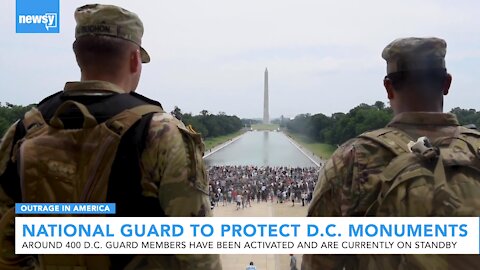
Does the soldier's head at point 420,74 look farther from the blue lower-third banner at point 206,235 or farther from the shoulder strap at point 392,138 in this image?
the blue lower-third banner at point 206,235

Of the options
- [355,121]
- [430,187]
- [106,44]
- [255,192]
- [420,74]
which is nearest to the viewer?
[106,44]

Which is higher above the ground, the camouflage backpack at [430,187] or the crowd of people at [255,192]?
the camouflage backpack at [430,187]

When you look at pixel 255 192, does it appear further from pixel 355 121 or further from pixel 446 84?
pixel 355 121

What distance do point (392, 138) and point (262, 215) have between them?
17856 millimetres

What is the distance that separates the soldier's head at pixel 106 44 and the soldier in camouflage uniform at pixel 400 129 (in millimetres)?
1118

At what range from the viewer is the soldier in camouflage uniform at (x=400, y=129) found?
2520mm

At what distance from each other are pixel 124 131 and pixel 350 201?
1.16m

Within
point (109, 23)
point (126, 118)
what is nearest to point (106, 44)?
point (109, 23)

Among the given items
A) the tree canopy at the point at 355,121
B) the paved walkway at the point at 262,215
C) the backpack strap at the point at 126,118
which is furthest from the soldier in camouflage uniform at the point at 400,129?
the tree canopy at the point at 355,121

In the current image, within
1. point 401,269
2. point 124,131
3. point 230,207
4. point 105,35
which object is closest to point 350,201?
point 401,269

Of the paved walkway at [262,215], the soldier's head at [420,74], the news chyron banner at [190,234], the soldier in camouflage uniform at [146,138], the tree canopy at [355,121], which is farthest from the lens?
the tree canopy at [355,121]

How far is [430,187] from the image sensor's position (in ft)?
7.98

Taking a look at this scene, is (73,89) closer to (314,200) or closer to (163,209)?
(163,209)

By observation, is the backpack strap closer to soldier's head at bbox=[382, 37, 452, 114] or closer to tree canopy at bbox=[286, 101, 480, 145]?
soldier's head at bbox=[382, 37, 452, 114]
